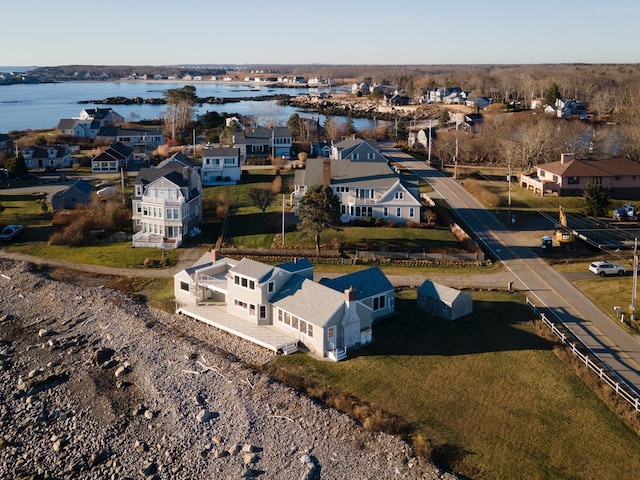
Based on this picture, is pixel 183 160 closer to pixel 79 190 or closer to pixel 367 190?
pixel 79 190

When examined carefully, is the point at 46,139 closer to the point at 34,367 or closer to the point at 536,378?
the point at 34,367

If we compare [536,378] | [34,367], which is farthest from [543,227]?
[34,367]

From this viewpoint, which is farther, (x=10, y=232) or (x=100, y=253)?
(x=10, y=232)

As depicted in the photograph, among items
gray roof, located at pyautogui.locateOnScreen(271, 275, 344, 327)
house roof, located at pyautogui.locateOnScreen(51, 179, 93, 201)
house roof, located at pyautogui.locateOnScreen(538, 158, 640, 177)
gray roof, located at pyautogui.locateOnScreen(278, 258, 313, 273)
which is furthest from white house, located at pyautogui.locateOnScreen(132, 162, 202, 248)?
house roof, located at pyautogui.locateOnScreen(538, 158, 640, 177)

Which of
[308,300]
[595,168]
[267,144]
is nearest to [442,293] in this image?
[308,300]

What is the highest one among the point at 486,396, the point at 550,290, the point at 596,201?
the point at 596,201

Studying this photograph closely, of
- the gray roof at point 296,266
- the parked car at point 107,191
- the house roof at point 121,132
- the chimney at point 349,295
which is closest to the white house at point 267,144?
the house roof at point 121,132
